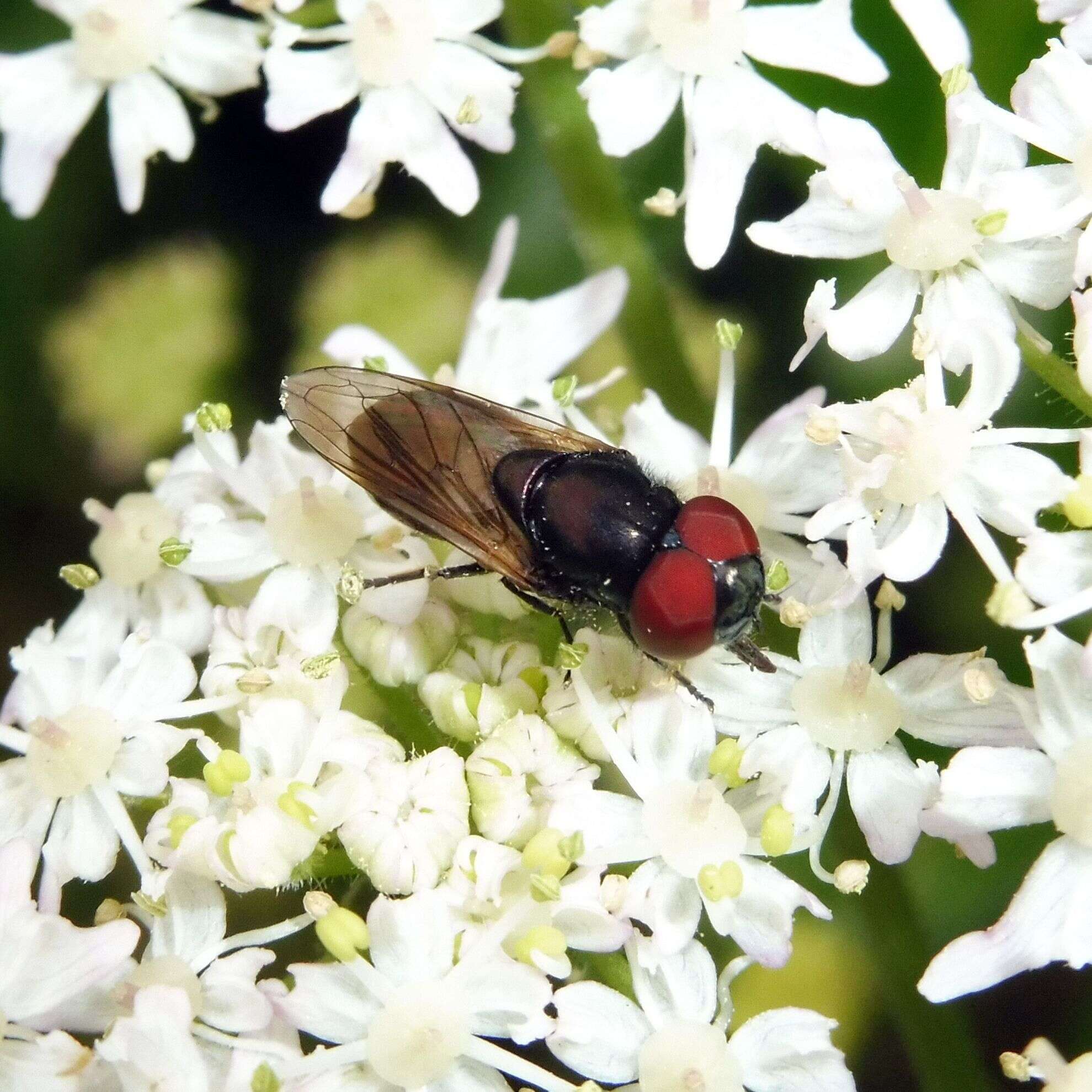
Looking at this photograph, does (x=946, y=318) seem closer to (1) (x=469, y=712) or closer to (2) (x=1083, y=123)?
(2) (x=1083, y=123)

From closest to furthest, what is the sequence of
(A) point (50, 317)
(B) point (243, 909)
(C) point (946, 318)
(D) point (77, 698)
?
(C) point (946, 318)
(D) point (77, 698)
(B) point (243, 909)
(A) point (50, 317)

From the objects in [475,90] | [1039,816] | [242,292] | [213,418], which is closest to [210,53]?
[475,90]

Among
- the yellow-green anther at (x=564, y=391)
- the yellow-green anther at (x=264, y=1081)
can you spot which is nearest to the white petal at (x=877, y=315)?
the yellow-green anther at (x=564, y=391)

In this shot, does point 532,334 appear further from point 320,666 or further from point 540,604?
point 320,666

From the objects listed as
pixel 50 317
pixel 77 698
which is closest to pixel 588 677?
pixel 77 698

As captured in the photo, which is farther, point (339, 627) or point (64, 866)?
point (339, 627)

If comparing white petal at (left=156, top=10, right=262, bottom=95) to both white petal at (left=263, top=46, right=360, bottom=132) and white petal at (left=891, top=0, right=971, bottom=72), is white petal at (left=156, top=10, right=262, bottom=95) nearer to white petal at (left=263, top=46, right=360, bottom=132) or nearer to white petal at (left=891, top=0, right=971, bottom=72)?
white petal at (left=263, top=46, right=360, bottom=132)

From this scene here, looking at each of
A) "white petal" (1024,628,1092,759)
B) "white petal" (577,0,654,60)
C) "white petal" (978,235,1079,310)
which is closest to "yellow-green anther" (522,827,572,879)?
"white petal" (1024,628,1092,759)
